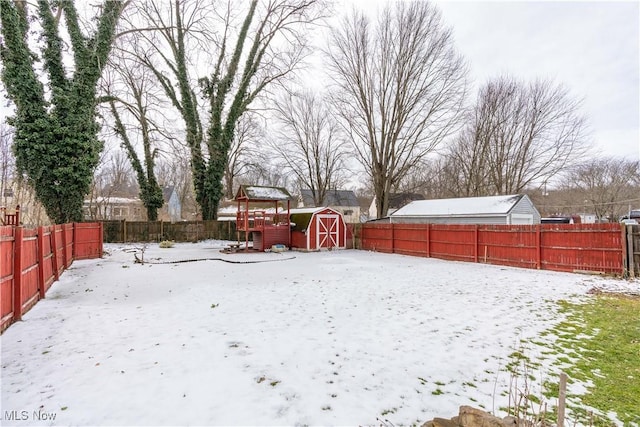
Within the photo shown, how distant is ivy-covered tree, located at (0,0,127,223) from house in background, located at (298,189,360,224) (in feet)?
108

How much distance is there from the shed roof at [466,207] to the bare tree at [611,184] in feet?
65.2

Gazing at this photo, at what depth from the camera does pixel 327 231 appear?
18.0 meters

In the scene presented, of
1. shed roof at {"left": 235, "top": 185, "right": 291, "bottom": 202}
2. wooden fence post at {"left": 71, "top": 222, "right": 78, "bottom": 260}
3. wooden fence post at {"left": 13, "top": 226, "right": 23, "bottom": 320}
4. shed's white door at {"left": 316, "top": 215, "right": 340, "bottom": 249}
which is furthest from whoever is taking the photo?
shed's white door at {"left": 316, "top": 215, "right": 340, "bottom": 249}

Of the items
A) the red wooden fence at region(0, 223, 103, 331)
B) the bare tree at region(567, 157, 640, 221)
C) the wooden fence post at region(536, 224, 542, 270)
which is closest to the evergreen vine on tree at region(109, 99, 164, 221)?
the red wooden fence at region(0, 223, 103, 331)

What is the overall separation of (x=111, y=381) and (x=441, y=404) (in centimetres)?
324

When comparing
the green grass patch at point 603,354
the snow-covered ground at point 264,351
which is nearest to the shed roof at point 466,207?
the snow-covered ground at point 264,351

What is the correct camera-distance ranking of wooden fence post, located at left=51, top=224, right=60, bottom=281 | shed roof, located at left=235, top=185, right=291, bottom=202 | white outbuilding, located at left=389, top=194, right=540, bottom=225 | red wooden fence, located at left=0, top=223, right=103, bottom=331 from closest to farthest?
red wooden fence, located at left=0, top=223, right=103, bottom=331, wooden fence post, located at left=51, top=224, right=60, bottom=281, shed roof, located at left=235, top=185, right=291, bottom=202, white outbuilding, located at left=389, top=194, right=540, bottom=225

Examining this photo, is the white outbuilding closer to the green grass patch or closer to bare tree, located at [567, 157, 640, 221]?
the green grass patch

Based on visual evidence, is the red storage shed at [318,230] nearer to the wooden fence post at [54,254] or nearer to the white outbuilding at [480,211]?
the white outbuilding at [480,211]

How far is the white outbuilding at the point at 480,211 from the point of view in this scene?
18516 mm

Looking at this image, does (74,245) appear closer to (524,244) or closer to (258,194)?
(258,194)

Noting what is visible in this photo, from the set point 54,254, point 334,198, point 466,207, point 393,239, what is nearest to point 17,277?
point 54,254

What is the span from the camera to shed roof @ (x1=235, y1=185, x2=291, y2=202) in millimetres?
16609

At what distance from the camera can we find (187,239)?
2164cm
